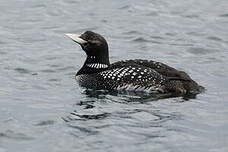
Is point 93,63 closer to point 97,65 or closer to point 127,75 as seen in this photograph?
point 97,65

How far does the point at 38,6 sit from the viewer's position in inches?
679

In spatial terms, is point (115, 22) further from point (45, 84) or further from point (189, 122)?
point (189, 122)

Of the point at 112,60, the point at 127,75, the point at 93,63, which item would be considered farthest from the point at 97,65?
the point at 112,60

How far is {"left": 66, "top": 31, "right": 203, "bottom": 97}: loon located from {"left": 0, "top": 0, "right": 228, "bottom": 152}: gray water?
0.77 feet

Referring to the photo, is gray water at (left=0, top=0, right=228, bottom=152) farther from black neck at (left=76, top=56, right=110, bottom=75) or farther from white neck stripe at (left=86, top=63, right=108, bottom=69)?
white neck stripe at (left=86, top=63, right=108, bottom=69)

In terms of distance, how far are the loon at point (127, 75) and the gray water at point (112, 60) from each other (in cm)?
24

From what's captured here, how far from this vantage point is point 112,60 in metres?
13.8

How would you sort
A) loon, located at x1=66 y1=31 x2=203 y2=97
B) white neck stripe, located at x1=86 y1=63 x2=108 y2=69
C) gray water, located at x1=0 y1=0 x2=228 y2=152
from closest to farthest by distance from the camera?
gray water, located at x1=0 y1=0 x2=228 y2=152 < loon, located at x1=66 y1=31 x2=203 y2=97 < white neck stripe, located at x1=86 y1=63 x2=108 y2=69

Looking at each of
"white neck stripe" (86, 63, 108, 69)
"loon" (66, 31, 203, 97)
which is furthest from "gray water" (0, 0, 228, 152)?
"white neck stripe" (86, 63, 108, 69)

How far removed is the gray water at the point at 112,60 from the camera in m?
9.51

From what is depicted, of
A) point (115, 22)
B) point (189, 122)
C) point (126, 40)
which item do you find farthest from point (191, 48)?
point (189, 122)

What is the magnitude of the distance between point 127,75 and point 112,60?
222cm

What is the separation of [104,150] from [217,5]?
28.7 ft

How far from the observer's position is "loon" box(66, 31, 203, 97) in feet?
37.4
